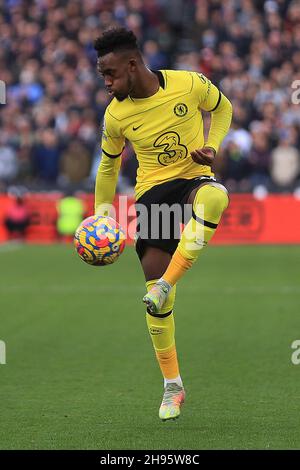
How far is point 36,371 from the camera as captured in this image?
28.9ft

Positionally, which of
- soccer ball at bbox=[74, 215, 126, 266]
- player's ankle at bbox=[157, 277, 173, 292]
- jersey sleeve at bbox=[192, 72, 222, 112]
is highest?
jersey sleeve at bbox=[192, 72, 222, 112]

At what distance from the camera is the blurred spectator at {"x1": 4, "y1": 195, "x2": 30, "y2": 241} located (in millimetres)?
20609

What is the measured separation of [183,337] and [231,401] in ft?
10.4

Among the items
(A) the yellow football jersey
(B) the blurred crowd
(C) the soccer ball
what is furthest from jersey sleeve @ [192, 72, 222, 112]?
(B) the blurred crowd

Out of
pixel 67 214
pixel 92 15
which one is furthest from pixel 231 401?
pixel 92 15

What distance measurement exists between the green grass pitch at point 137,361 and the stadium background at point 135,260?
2 centimetres

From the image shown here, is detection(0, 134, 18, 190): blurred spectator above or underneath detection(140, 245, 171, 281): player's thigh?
above

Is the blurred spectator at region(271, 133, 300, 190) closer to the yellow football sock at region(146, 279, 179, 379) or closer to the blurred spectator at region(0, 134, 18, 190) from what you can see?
the blurred spectator at region(0, 134, 18, 190)

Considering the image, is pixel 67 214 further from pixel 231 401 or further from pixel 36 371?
pixel 231 401

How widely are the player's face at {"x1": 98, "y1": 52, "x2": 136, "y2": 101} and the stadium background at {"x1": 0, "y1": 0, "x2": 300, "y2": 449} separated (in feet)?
6.60

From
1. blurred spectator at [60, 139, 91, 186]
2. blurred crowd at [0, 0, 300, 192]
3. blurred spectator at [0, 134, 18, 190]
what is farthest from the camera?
blurred spectator at [0, 134, 18, 190]

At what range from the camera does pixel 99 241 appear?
23.5 ft

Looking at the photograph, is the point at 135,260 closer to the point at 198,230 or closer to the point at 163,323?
the point at 163,323

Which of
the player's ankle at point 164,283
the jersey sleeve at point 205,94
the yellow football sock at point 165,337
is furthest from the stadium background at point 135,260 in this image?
the jersey sleeve at point 205,94
